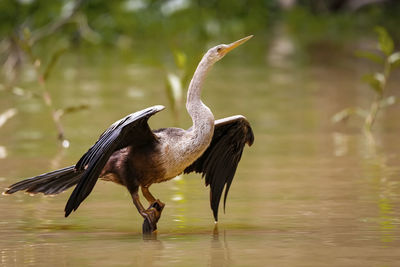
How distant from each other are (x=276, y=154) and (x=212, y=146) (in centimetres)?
268

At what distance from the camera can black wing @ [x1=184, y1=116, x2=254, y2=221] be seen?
6609 mm

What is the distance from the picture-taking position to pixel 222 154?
6.74 metres

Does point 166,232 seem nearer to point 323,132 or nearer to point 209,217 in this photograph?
point 209,217

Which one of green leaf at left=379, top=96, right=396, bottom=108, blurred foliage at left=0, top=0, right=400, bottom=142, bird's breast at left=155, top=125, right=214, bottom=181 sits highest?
bird's breast at left=155, top=125, right=214, bottom=181

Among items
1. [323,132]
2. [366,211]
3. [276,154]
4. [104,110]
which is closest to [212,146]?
[366,211]

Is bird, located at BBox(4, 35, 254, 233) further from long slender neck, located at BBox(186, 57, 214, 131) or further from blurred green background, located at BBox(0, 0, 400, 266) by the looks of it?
blurred green background, located at BBox(0, 0, 400, 266)

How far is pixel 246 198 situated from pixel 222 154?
0.78 metres

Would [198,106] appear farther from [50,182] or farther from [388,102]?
[388,102]

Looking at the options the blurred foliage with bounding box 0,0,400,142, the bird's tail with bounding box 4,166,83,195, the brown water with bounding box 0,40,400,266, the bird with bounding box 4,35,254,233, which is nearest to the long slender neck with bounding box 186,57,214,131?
the bird with bounding box 4,35,254,233

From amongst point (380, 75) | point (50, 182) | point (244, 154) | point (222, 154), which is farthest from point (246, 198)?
point (380, 75)

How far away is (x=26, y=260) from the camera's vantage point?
5488 mm

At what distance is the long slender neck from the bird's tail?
794 mm

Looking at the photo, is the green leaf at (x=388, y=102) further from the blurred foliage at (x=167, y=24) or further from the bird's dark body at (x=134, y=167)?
the blurred foliage at (x=167, y=24)

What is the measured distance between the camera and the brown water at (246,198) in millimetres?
5668
